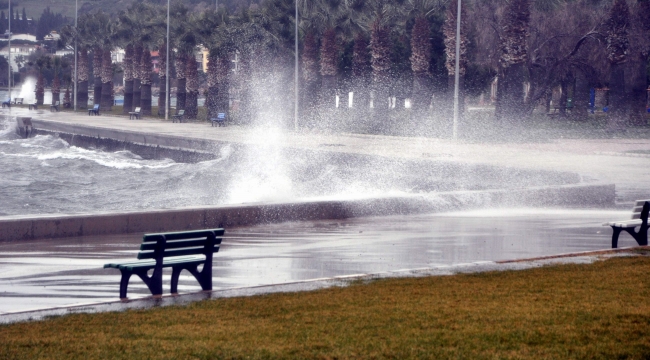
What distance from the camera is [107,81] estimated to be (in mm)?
71000

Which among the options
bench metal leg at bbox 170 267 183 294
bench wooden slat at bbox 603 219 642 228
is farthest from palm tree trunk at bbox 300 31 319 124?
bench metal leg at bbox 170 267 183 294

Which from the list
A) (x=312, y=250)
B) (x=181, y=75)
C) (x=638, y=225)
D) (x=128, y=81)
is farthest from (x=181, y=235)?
(x=128, y=81)

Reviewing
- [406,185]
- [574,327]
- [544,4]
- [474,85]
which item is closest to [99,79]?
[474,85]

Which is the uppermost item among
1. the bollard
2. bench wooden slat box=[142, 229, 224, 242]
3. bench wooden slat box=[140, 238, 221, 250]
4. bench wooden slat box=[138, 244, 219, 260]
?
the bollard

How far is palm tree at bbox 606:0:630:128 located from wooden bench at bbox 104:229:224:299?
1328 inches

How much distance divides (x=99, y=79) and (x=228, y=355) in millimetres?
70788

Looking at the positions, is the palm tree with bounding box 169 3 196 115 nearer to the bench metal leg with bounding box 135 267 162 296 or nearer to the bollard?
the bollard

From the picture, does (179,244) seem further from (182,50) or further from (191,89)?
(182,50)

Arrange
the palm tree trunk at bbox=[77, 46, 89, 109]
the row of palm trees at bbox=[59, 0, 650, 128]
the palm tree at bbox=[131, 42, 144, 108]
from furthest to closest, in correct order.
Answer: the palm tree trunk at bbox=[77, 46, 89, 109] → the palm tree at bbox=[131, 42, 144, 108] → the row of palm trees at bbox=[59, 0, 650, 128]

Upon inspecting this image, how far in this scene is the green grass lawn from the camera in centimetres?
603

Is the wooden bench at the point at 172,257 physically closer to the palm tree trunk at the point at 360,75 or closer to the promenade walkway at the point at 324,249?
the promenade walkway at the point at 324,249

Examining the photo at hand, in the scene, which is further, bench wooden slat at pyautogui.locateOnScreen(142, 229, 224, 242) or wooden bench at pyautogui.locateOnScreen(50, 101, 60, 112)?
wooden bench at pyautogui.locateOnScreen(50, 101, 60, 112)

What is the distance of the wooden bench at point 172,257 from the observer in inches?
328

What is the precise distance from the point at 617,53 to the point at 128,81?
129 feet
